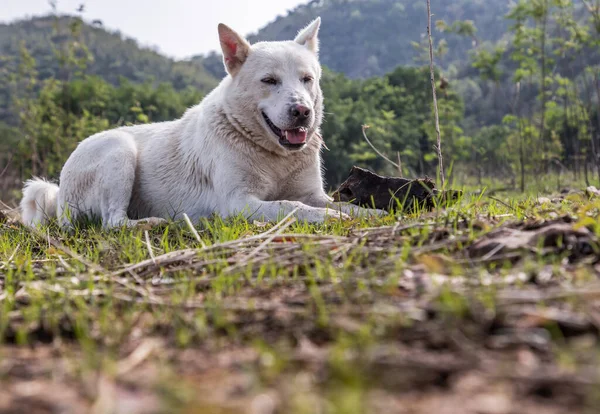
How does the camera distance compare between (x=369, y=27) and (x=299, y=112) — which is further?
(x=369, y=27)

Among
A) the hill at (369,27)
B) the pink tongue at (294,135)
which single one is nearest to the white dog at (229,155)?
the pink tongue at (294,135)

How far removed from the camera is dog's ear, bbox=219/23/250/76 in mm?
4938

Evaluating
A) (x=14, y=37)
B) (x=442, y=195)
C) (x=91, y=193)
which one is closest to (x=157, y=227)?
(x=91, y=193)

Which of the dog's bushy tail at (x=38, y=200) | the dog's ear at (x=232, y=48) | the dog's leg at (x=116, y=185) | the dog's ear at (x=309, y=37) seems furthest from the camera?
the dog's bushy tail at (x=38, y=200)

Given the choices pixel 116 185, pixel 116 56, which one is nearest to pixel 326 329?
pixel 116 185

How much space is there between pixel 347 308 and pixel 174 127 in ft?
14.4

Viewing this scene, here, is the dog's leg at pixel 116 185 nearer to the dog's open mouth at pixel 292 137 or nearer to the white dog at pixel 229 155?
the white dog at pixel 229 155

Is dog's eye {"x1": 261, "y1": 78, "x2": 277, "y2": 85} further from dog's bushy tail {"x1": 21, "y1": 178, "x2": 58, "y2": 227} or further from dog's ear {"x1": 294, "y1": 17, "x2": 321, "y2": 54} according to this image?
dog's bushy tail {"x1": 21, "y1": 178, "x2": 58, "y2": 227}

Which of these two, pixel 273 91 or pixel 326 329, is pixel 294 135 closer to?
pixel 273 91

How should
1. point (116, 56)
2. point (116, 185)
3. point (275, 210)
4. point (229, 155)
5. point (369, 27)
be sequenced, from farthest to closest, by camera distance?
point (369, 27)
point (116, 56)
point (116, 185)
point (229, 155)
point (275, 210)

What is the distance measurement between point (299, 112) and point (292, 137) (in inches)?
10.0

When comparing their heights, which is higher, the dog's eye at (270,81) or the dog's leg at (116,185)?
the dog's eye at (270,81)

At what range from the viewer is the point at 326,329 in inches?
61.4

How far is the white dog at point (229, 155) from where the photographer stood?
4.68m
